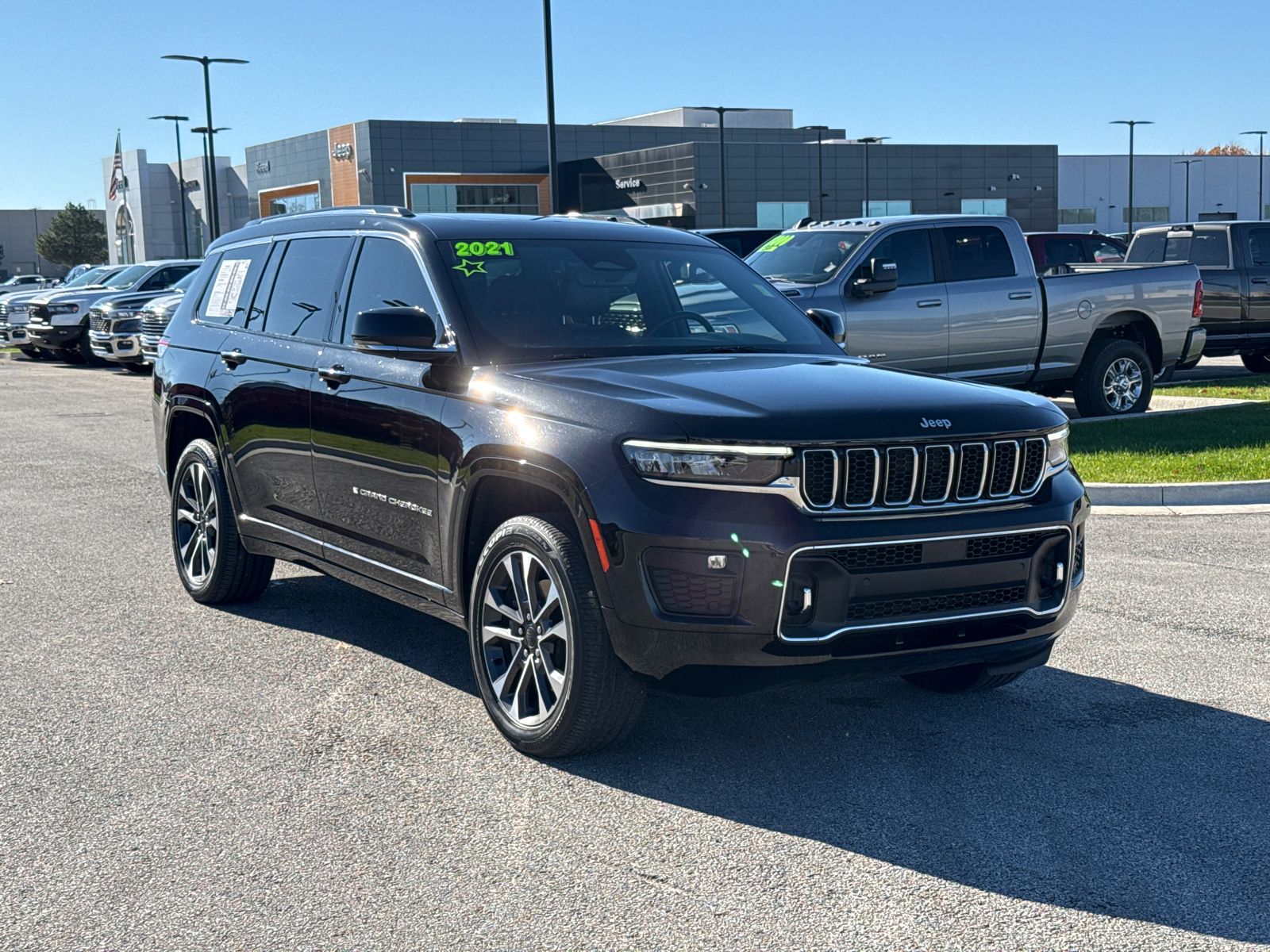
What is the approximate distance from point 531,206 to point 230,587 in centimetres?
7878

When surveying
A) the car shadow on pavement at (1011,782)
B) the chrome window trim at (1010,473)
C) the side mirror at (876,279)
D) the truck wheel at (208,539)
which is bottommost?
the car shadow on pavement at (1011,782)

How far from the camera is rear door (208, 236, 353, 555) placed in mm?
6230

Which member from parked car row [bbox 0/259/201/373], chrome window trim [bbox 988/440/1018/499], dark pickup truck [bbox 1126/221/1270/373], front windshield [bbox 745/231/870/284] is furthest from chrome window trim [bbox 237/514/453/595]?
parked car row [bbox 0/259/201/373]

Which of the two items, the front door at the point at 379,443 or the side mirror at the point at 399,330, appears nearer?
the side mirror at the point at 399,330

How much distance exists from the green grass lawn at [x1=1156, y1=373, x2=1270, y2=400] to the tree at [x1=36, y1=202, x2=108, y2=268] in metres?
119

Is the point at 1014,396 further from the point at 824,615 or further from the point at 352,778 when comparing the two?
the point at 352,778

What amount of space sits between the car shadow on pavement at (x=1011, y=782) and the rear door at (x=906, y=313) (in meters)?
7.44

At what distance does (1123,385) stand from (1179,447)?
2.90m

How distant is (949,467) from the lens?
4.55m

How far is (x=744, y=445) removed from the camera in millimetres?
4320

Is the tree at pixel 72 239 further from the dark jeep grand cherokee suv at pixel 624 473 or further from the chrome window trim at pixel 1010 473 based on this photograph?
the chrome window trim at pixel 1010 473

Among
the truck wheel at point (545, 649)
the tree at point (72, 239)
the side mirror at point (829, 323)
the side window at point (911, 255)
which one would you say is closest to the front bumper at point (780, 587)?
the truck wheel at point (545, 649)

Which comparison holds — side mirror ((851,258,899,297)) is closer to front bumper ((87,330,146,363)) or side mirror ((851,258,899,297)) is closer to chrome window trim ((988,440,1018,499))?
chrome window trim ((988,440,1018,499))

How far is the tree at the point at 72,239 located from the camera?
122938 mm
